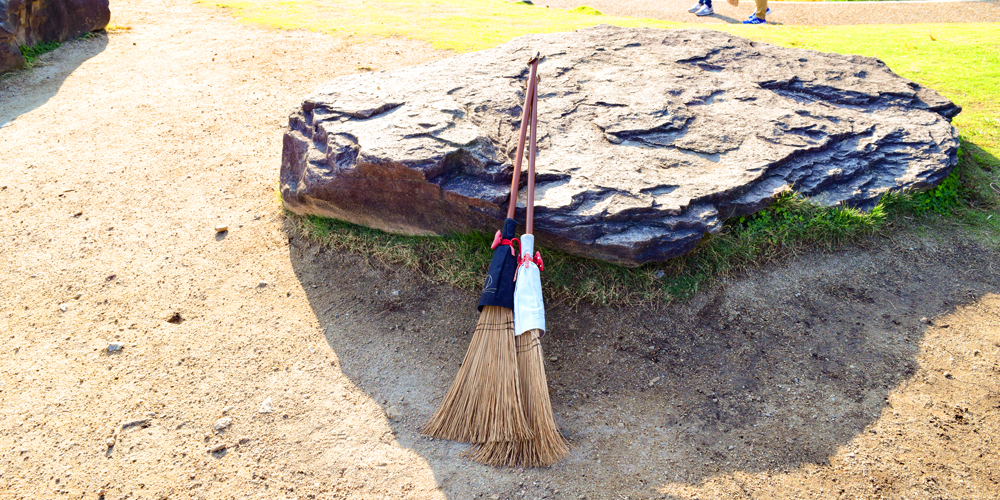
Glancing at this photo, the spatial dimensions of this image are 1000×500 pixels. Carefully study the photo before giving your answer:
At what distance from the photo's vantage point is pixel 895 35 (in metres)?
7.79

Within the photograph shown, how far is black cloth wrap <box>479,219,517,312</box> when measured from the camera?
3062mm

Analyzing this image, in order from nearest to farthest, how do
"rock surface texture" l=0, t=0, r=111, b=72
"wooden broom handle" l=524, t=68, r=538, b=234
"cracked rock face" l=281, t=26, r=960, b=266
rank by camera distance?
1. "wooden broom handle" l=524, t=68, r=538, b=234
2. "cracked rock face" l=281, t=26, r=960, b=266
3. "rock surface texture" l=0, t=0, r=111, b=72

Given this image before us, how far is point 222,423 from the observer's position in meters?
3.11

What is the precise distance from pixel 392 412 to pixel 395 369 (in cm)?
31

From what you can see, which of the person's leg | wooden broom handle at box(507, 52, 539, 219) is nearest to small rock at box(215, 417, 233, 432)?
wooden broom handle at box(507, 52, 539, 219)

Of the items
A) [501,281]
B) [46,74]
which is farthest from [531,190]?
[46,74]

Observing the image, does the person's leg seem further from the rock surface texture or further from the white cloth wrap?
the rock surface texture

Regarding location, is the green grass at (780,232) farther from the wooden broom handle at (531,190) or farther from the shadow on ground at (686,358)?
the wooden broom handle at (531,190)

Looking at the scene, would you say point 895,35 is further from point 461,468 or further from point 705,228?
point 461,468

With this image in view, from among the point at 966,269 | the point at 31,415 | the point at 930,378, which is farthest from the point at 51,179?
the point at 966,269

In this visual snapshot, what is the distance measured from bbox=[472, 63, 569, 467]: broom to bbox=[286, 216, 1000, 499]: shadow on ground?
0.22ft

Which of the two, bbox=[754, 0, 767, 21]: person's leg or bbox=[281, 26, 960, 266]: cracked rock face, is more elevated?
bbox=[754, 0, 767, 21]: person's leg

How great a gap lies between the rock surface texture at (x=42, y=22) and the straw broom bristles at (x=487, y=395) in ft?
22.7

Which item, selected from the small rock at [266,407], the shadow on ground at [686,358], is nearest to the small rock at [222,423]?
the small rock at [266,407]
